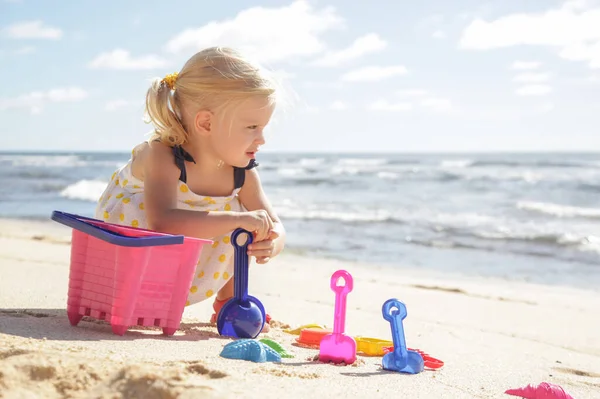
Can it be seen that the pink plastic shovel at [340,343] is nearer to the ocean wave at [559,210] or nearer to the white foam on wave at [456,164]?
the ocean wave at [559,210]

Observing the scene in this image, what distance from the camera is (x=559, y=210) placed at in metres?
12.9

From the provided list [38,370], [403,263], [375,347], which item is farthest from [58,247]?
[38,370]

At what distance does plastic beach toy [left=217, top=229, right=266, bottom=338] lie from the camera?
2627mm

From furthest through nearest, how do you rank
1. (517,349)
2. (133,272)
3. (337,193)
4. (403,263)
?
(337,193) < (403,263) < (517,349) < (133,272)

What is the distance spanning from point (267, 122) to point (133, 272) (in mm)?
910

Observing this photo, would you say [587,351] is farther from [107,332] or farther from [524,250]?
[524,250]

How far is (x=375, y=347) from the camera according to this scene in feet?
8.70

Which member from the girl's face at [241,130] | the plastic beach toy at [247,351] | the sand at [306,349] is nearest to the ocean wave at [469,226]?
the sand at [306,349]

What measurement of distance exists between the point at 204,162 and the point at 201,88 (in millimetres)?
321

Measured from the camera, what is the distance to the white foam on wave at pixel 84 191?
14406mm

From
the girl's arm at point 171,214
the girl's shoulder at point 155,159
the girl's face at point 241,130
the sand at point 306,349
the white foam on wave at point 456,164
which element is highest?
the white foam on wave at point 456,164

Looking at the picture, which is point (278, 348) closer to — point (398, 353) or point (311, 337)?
point (311, 337)

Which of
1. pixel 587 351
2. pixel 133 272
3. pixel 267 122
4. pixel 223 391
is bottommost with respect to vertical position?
pixel 587 351

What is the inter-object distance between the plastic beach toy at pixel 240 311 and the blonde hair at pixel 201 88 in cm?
55
